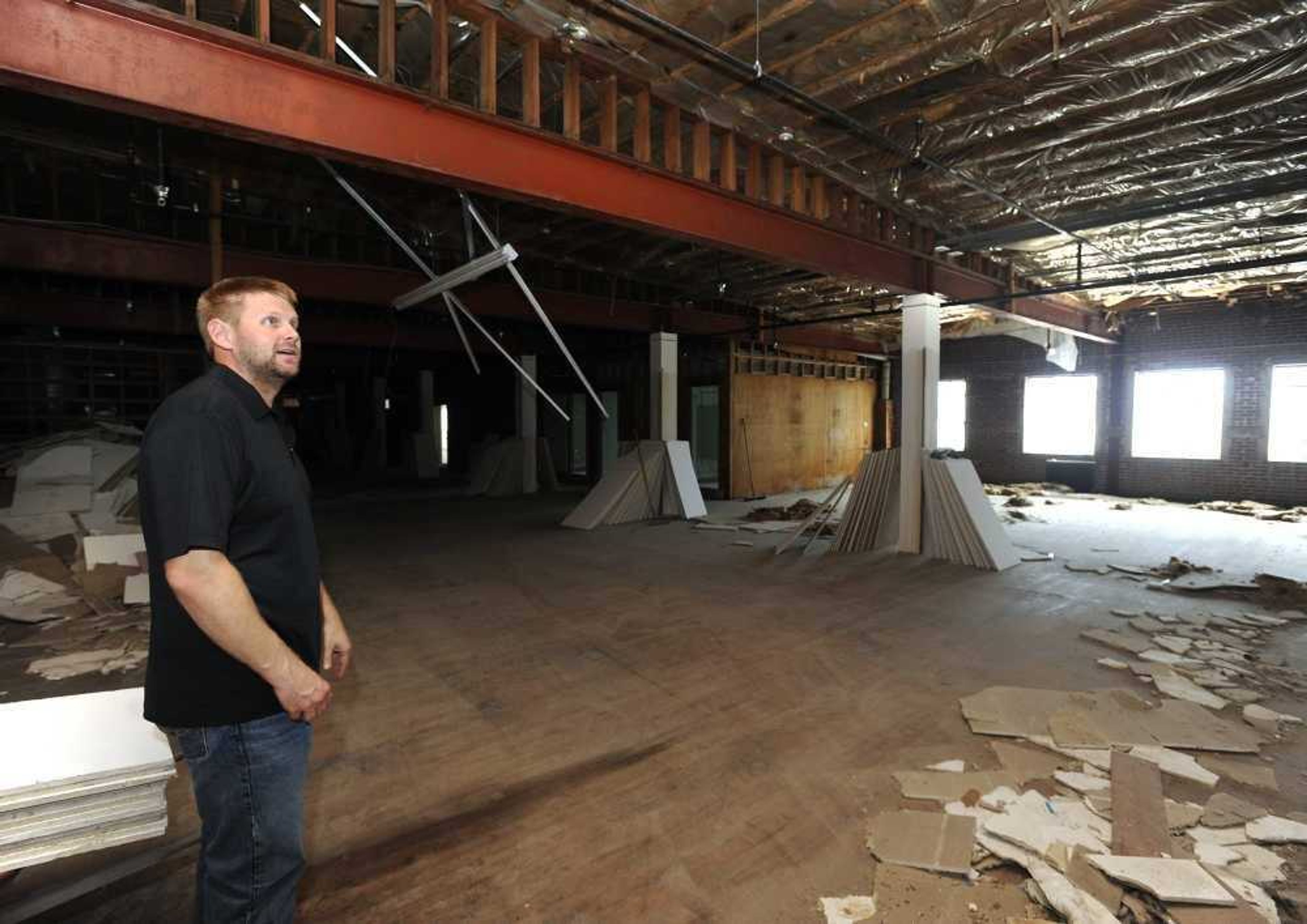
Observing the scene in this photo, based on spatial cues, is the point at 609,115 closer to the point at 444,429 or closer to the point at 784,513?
the point at 784,513

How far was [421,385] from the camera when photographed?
16.2m

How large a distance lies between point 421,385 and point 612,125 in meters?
13.7

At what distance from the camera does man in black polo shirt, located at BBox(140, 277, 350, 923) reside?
3.96 ft

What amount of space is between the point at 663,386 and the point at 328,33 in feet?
21.9

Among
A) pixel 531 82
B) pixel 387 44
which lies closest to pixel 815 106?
pixel 531 82

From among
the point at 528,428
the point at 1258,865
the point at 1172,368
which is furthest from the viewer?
the point at 528,428

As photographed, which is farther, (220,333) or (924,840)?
Result: (924,840)

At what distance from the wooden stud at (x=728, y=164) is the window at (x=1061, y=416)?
10713mm

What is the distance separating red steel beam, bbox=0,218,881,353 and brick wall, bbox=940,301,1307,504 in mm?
6345

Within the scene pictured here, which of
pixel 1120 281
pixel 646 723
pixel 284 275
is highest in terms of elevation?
pixel 284 275

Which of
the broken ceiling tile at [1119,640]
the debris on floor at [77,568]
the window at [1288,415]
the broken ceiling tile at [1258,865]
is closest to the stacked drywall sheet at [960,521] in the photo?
the broken ceiling tile at [1119,640]

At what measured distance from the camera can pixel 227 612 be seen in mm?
1201

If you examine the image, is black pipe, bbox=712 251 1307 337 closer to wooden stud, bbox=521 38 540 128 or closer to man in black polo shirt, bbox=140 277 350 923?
wooden stud, bbox=521 38 540 128

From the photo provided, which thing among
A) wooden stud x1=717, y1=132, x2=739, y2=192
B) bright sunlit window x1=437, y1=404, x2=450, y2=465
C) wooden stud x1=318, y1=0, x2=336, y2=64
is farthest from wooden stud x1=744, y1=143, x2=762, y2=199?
bright sunlit window x1=437, y1=404, x2=450, y2=465
